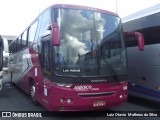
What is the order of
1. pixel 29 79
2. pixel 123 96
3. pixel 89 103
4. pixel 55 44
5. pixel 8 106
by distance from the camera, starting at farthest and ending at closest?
pixel 29 79 → pixel 8 106 → pixel 123 96 → pixel 89 103 → pixel 55 44

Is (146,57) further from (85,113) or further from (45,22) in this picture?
(45,22)

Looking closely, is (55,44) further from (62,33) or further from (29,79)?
(29,79)

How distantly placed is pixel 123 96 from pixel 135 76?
2.77 metres

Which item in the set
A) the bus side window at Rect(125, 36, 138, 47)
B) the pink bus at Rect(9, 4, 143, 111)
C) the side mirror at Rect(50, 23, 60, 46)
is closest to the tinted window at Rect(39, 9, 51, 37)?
the pink bus at Rect(9, 4, 143, 111)

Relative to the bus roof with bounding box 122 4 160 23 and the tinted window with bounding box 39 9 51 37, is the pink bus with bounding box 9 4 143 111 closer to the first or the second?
the tinted window with bounding box 39 9 51 37

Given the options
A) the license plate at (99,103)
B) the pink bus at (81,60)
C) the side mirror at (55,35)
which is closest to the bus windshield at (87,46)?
the pink bus at (81,60)

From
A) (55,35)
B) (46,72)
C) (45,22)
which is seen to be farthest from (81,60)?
(45,22)

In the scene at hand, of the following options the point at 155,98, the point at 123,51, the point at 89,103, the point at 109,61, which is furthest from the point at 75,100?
the point at 155,98

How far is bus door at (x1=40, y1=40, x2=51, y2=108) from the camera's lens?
7.79 metres

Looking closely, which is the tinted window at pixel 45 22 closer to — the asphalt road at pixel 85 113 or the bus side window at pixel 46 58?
the bus side window at pixel 46 58

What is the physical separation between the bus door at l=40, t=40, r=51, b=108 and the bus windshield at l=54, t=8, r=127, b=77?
49 centimetres

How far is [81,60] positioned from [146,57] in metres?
3.49

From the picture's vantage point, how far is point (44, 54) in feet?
27.6

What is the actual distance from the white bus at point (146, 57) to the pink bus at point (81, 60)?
1742 mm
